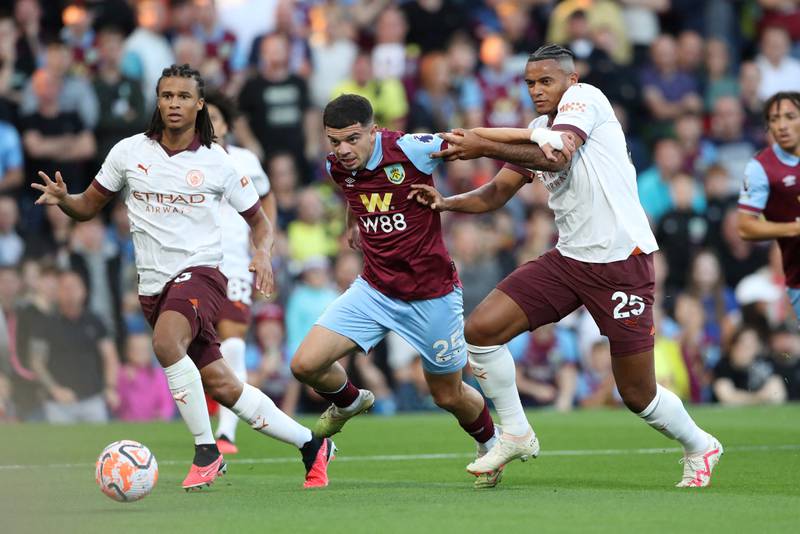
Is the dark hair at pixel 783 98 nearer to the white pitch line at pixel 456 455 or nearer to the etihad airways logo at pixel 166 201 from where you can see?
the white pitch line at pixel 456 455

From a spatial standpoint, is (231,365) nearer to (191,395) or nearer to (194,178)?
(194,178)

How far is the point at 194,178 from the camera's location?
960 cm

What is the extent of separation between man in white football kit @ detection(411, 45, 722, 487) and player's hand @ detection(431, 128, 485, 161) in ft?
0.06

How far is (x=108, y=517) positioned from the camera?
775 centimetres

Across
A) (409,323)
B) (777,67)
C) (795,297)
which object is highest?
(777,67)

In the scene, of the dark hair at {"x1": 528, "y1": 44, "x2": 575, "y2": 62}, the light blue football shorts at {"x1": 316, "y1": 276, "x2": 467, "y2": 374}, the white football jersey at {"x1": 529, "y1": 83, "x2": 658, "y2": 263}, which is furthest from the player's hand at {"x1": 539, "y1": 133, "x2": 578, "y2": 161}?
the light blue football shorts at {"x1": 316, "y1": 276, "x2": 467, "y2": 374}

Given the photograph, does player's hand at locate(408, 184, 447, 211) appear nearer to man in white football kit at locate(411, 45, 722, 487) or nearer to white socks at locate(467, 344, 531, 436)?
man in white football kit at locate(411, 45, 722, 487)

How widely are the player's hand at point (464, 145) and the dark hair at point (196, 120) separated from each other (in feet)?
6.24

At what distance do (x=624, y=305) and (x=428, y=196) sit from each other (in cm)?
140

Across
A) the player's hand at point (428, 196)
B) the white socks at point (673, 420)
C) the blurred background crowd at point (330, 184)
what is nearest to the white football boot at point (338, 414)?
the player's hand at point (428, 196)

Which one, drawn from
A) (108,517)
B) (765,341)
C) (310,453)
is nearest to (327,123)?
(310,453)

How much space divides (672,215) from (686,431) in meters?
10.6

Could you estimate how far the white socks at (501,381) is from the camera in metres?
9.28

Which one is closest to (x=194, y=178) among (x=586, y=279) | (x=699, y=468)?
(x=586, y=279)
